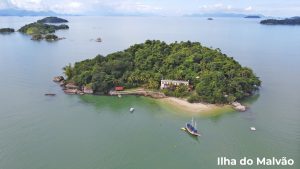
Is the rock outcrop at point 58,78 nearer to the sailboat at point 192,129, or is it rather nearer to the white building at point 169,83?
the white building at point 169,83

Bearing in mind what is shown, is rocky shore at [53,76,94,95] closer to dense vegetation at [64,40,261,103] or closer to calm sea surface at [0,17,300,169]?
dense vegetation at [64,40,261,103]

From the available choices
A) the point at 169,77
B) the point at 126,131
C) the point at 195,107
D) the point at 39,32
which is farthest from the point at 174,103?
the point at 39,32

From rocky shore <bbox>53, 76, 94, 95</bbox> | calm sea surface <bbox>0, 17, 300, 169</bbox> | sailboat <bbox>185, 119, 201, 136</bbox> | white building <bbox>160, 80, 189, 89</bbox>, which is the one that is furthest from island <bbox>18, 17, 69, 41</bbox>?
sailboat <bbox>185, 119, 201, 136</bbox>

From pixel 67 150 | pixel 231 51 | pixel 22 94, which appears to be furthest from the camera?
pixel 231 51

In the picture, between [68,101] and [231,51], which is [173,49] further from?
[231,51]

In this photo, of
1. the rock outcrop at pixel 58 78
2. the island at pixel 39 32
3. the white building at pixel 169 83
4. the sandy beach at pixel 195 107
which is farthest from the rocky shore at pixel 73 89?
the island at pixel 39 32

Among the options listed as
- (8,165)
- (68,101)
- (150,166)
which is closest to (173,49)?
(68,101)

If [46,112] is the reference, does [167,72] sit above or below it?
above
